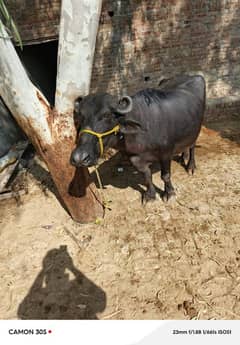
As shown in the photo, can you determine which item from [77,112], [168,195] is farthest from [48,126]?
[168,195]

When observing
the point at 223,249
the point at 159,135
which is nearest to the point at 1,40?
the point at 159,135

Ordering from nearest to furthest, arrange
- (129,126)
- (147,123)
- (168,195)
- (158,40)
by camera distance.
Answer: (129,126) < (147,123) < (168,195) < (158,40)

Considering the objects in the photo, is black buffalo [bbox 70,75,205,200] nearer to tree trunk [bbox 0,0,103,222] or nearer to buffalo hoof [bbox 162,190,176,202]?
buffalo hoof [bbox 162,190,176,202]

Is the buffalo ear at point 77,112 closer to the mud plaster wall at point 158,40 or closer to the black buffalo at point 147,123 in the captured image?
the black buffalo at point 147,123

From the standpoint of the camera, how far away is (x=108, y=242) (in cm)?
416

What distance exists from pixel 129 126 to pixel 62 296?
2.20m

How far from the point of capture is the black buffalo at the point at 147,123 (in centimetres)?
341

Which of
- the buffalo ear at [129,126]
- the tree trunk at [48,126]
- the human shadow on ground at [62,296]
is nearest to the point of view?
the tree trunk at [48,126]

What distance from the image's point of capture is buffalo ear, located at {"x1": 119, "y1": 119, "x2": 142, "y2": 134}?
3.74m

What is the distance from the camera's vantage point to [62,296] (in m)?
3.54

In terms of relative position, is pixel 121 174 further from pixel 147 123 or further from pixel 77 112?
pixel 77 112

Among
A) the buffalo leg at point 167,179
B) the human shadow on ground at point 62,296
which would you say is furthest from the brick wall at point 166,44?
the human shadow on ground at point 62,296

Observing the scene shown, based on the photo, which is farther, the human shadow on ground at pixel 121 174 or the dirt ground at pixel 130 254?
the human shadow on ground at pixel 121 174

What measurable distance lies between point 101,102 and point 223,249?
239 centimetres
